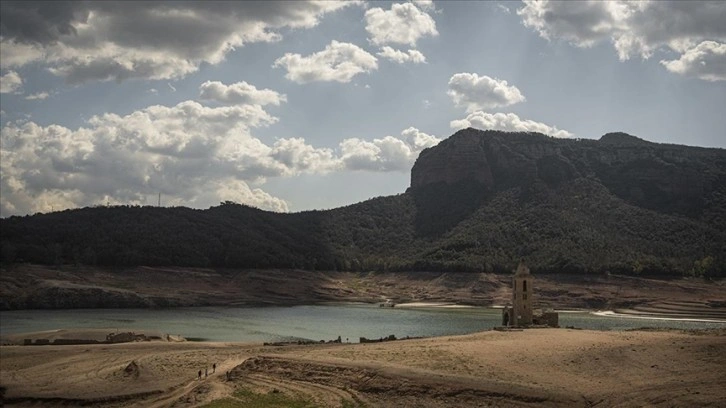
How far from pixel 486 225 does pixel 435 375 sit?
138 meters

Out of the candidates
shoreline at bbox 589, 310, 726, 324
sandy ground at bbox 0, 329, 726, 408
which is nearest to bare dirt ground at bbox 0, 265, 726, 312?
shoreline at bbox 589, 310, 726, 324

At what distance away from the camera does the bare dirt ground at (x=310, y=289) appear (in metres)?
102

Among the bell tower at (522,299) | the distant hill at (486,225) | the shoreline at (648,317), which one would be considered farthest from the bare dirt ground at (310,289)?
the bell tower at (522,299)

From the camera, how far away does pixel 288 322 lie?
8500cm

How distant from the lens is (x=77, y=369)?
41.1 metres

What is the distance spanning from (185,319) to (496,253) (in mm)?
76258

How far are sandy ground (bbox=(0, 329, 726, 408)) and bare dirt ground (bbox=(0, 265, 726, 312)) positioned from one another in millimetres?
64638

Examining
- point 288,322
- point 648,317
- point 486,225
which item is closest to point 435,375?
point 288,322

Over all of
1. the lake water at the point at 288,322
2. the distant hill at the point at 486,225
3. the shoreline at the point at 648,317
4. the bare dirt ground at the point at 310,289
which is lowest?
the lake water at the point at 288,322

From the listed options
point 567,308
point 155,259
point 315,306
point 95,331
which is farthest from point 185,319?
point 567,308

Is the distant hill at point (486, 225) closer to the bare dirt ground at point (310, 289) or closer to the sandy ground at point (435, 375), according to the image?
the bare dirt ground at point (310, 289)

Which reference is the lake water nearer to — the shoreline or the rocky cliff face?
the shoreline

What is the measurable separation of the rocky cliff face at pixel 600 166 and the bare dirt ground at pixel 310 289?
55622 millimetres

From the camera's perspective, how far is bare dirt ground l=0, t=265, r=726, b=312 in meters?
102
